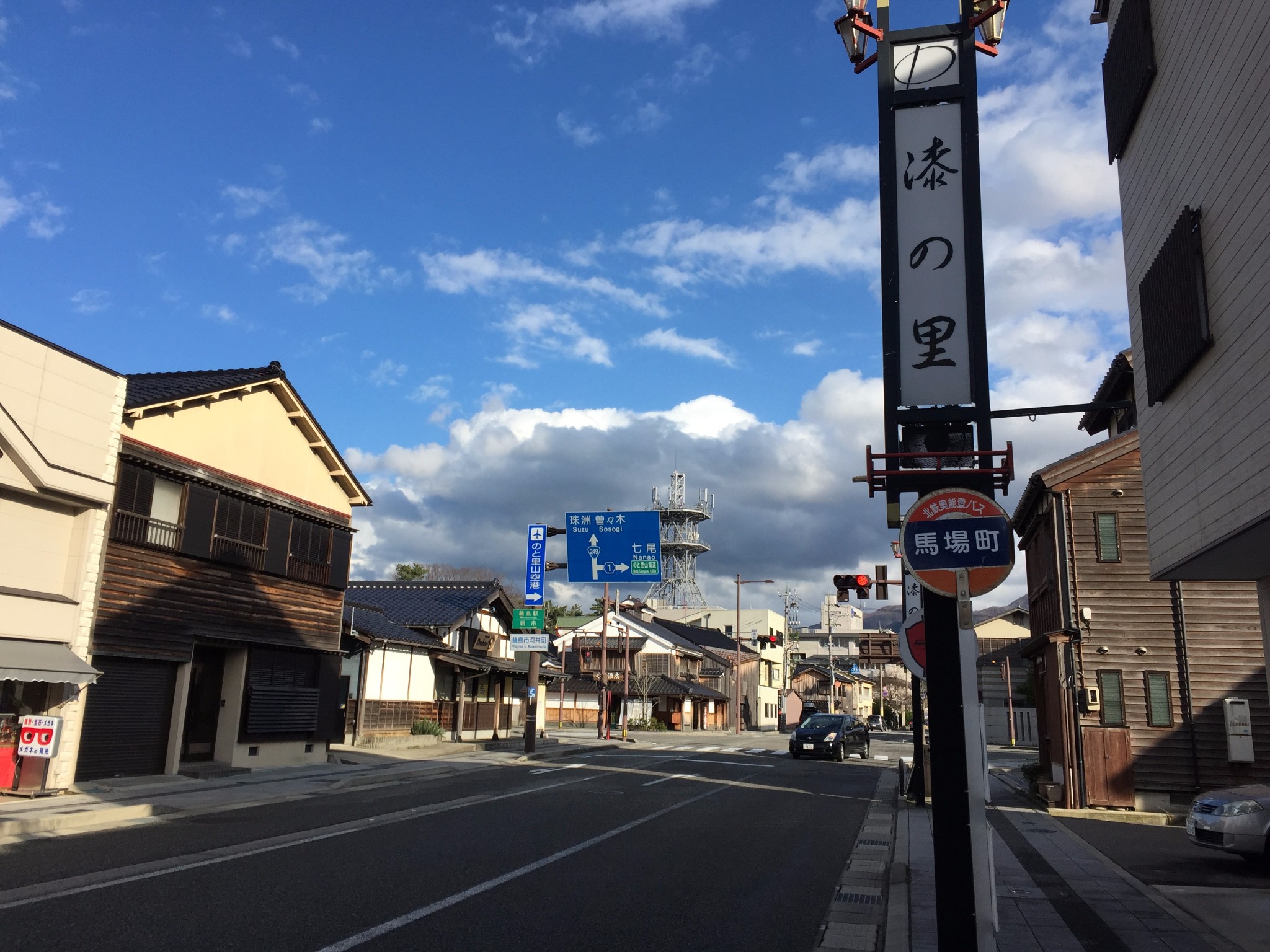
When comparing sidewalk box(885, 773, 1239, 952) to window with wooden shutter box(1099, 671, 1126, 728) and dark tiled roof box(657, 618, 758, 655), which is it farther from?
dark tiled roof box(657, 618, 758, 655)

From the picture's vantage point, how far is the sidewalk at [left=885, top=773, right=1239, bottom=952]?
7.66 m

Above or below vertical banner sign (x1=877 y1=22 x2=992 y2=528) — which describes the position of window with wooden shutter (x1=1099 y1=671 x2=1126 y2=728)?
below

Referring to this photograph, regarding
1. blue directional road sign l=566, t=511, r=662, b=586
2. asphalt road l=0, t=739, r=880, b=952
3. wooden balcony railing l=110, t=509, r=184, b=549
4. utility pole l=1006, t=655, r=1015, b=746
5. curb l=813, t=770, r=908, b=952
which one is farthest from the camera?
utility pole l=1006, t=655, r=1015, b=746

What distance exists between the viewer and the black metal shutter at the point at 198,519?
20.6m

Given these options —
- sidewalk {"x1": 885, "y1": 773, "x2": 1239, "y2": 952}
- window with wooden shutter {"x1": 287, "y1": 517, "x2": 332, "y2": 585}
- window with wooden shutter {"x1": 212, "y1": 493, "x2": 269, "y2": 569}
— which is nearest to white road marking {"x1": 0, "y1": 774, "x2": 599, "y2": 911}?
sidewalk {"x1": 885, "y1": 773, "x2": 1239, "y2": 952}

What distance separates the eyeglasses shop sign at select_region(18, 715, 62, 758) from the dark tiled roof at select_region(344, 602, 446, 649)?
43.8 feet

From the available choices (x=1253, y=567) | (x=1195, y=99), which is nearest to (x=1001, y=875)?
(x=1253, y=567)

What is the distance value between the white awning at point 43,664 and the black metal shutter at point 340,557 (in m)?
8.72

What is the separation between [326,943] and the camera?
23.1ft

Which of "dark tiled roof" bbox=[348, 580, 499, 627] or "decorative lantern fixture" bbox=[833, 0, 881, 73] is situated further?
"dark tiled roof" bbox=[348, 580, 499, 627]

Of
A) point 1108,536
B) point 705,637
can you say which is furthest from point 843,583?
point 705,637

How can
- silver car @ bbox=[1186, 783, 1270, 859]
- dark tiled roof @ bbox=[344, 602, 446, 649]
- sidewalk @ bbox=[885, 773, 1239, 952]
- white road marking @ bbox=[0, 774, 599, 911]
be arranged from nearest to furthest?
sidewalk @ bbox=[885, 773, 1239, 952]
white road marking @ bbox=[0, 774, 599, 911]
silver car @ bbox=[1186, 783, 1270, 859]
dark tiled roof @ bbox=[344, 602, 446, 649]

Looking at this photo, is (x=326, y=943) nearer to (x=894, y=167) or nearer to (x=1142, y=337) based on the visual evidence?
(x=894, y=167)

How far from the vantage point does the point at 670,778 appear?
23172mm
